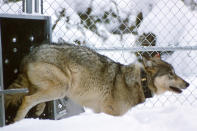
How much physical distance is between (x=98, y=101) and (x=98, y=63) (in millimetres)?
508

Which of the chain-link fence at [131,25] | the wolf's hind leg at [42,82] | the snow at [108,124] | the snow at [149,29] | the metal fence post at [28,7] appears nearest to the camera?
the snow at [108,124]

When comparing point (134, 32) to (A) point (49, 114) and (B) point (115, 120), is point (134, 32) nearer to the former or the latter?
(A) point (49, 114)

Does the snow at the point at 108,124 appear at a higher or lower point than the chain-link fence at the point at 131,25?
lower

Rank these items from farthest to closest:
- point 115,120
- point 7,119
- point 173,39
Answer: point 173,39
point 7,119
point 115,120

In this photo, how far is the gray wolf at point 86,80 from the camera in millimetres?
3455

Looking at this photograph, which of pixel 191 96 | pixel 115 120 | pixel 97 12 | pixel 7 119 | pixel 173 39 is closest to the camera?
pixel 115 120

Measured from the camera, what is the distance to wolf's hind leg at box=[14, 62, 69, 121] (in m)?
3.43

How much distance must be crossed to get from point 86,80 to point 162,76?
101 cm

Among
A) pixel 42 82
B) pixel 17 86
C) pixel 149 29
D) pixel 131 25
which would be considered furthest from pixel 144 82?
pixel 131 25

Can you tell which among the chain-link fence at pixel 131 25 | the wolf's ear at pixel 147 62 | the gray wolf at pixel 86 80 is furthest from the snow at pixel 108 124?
the chain-link fence at pixel 131 25

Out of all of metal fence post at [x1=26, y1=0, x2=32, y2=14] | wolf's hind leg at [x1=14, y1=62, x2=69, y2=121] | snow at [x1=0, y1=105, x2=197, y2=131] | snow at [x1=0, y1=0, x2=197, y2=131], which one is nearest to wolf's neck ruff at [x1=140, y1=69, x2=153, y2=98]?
snow at [x1=0, y1=105, x2=197, y2=131]

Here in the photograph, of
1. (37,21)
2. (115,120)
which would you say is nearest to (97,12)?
(37,21)

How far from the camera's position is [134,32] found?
737 cm

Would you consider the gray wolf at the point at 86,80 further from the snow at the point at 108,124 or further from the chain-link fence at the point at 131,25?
the chain-link fence at the point at 131,25
